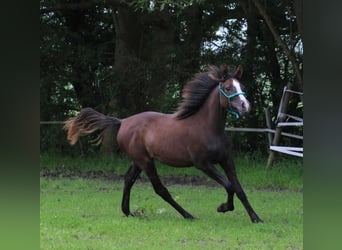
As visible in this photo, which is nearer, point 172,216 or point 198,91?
point 198,91

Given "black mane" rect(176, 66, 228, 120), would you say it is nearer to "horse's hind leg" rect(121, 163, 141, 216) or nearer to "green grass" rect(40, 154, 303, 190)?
"horse's hind leg" rect(121, 163, 141, 216)

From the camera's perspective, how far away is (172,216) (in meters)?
5.77

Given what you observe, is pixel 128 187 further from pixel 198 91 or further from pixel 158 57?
pixel 158 57

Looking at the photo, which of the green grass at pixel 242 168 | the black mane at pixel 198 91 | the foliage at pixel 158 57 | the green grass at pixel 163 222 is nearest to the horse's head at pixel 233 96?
the black mane at pixel 198 91

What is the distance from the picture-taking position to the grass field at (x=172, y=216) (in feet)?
14.6

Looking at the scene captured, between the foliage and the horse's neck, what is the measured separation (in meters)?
4.85

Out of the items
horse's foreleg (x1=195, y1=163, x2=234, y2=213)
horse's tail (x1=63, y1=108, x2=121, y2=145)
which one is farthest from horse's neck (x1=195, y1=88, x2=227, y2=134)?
horse's tail (x1=63, y1=108, x2=121, y2=145)

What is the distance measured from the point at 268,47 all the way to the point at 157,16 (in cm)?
233

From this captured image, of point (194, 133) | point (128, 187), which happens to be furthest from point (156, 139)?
point (128, 187)

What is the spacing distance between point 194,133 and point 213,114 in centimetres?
26

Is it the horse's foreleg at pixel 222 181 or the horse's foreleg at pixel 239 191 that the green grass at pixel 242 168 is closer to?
the horse's foreleg at pixel 239 191

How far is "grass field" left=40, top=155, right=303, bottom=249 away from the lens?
4457 millimetres
